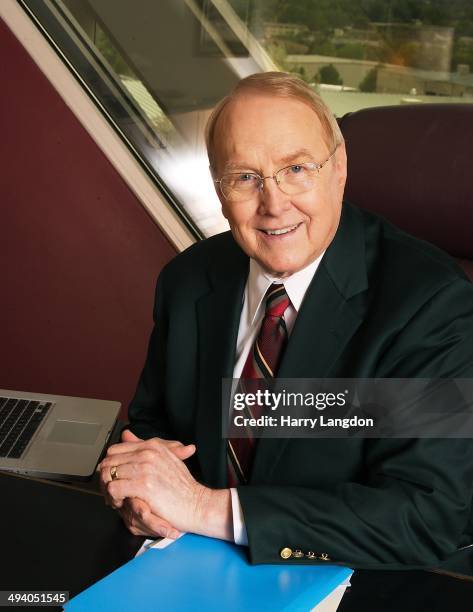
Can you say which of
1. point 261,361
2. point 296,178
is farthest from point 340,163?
point 261,361

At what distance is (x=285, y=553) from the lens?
1.32m

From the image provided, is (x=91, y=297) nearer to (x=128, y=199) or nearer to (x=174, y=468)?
(x=128, y=199)

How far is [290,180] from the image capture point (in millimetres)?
1590

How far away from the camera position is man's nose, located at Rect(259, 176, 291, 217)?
1.58m

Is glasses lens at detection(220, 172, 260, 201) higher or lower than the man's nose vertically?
higher

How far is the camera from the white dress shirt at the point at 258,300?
1.68 m

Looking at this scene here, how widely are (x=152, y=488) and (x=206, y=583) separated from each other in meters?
0.25

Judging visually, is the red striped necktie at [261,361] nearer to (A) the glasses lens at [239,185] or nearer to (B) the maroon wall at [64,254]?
(A) the glasses lens at [239,185]

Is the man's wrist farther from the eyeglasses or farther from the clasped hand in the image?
the eyeglasses

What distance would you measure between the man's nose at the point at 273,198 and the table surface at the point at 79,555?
0.62m

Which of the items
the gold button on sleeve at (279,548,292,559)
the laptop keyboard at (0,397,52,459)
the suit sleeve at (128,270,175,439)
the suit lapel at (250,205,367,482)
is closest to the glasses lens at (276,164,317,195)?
the suit lapel at (250,205,367,482)

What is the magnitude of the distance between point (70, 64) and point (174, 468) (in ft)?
6.80

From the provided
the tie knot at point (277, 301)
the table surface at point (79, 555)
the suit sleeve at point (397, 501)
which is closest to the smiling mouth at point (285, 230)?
the tie knot at point (277, 301)

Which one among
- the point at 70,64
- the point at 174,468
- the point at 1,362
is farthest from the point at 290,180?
the point at 1,362
